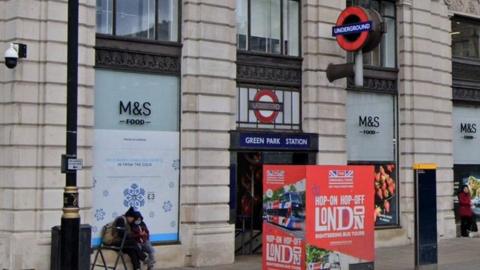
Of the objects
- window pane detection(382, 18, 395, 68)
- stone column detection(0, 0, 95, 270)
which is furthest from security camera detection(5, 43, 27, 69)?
window pane detection(382, 18, 395, 68)

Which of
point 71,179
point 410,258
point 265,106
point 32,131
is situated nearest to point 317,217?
point 71,179

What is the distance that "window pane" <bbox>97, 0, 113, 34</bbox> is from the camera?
1410 centimetres

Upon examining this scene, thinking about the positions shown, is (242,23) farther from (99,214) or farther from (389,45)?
(99,214)

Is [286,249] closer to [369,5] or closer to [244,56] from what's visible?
[244,56]

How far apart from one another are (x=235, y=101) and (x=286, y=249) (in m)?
5.27

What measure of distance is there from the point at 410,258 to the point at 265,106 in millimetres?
4875

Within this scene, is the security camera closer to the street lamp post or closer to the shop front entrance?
the street lamp post

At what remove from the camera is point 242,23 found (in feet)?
54.2

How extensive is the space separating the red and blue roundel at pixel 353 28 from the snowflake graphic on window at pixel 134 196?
20.3ft

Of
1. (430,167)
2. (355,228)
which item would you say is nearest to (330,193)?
(355,228)

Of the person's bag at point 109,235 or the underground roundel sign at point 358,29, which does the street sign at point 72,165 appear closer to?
the person's bag at point 109,235

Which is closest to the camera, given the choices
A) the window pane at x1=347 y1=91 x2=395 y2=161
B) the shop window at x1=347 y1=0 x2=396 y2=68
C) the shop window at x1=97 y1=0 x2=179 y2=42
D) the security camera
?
the security camera

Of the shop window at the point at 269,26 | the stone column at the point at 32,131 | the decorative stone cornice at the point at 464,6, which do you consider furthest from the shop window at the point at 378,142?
the stone column at the point at 32,131

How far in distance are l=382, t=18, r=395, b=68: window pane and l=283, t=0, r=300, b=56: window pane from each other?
3.30 meters
